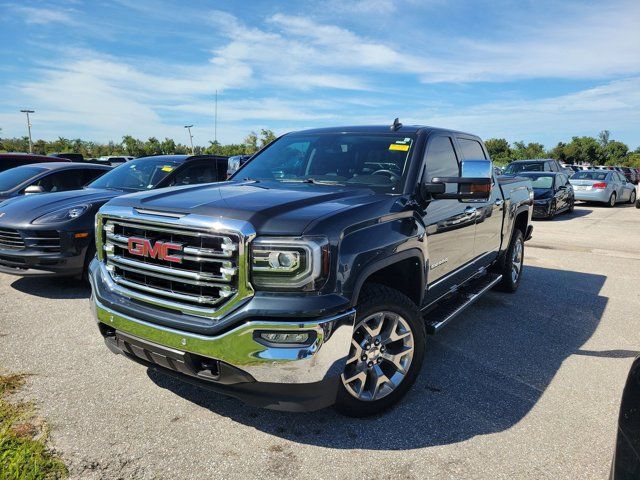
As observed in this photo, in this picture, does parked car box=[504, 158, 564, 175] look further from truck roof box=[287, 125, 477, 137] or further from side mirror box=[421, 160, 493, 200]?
side mirror box=[421, 160, 493, 200]

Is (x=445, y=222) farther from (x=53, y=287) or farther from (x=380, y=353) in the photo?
(x=53, y=287)

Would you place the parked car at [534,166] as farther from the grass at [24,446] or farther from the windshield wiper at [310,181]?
the grass at [24,446]

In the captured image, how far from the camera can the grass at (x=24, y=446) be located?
2.33 metres

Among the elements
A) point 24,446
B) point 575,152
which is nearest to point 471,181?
point 24,446

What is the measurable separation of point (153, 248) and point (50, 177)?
19.5 ft

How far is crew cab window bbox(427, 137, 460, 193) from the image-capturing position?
3.75 m

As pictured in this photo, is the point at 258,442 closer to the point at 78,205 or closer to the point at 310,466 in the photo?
the point at 310,466

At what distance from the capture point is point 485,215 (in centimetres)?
472

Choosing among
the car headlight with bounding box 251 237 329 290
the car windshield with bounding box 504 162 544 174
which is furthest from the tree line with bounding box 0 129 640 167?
the car headlight with bounding box 251 237 329 290

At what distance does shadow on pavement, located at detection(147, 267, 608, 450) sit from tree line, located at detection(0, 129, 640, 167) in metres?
44.8

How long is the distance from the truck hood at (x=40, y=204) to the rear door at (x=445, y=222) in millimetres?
3947

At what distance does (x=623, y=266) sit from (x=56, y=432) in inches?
340

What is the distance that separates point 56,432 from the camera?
2721mm

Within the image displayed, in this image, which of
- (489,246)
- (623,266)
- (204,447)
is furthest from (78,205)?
(623,266)
